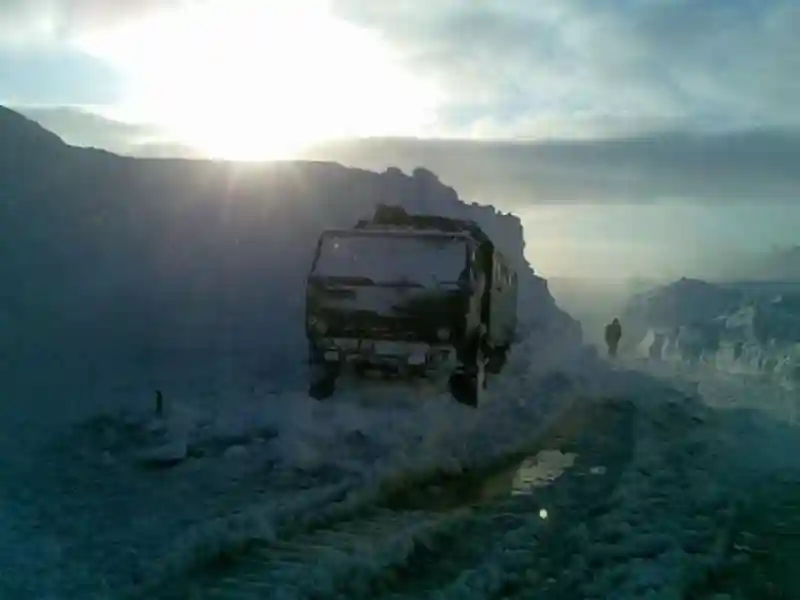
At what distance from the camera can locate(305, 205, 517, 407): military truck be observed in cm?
1162

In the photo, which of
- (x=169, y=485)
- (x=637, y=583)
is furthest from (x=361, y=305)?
(x=637, y=583)

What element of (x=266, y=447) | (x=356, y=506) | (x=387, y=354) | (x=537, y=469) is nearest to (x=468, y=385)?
(x=387, y=354)

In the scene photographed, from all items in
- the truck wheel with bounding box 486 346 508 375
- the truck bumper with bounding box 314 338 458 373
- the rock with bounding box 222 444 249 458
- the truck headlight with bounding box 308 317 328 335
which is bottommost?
the rock with bounding box 222 444 249 458

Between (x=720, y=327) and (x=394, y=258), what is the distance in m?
29.5

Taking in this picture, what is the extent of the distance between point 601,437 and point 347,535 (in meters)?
5.71

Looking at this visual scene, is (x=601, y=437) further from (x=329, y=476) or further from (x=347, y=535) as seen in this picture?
(x=347, y=535)

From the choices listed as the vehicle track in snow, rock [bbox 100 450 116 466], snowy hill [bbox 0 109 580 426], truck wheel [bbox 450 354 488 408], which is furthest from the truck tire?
rock [bbox 100 450 116 466]

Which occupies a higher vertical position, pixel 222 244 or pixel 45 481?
pixel 222 244

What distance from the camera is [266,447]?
9578 mm

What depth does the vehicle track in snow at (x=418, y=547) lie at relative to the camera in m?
5.87

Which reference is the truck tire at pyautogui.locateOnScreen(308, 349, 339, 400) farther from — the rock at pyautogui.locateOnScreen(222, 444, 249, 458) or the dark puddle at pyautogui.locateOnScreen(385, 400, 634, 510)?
the dark puddle at pyautogui.locateOnScreen(385, 400, 634, 510)

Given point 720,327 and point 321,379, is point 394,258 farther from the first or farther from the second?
point 720,327

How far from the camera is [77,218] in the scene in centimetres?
1997

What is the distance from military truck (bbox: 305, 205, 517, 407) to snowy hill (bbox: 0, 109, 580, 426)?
2958mm
